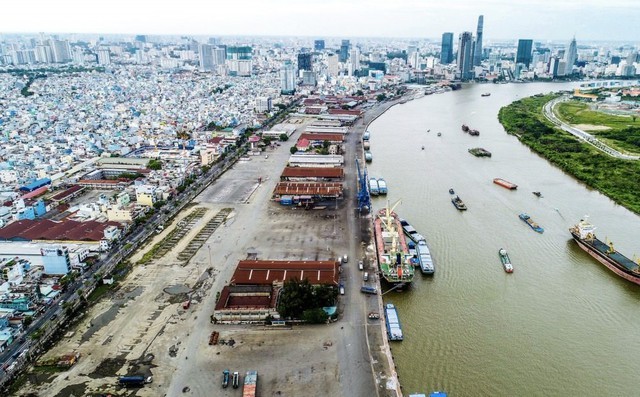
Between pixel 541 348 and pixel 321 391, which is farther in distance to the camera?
pixel 541 348

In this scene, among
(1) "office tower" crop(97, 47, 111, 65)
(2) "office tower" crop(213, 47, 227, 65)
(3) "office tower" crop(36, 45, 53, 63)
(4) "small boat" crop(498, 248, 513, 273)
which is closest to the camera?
(4) "small boat" crop(498, 248, 513, 273)

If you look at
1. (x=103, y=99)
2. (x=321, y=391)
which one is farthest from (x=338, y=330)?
(x=103, y=99)

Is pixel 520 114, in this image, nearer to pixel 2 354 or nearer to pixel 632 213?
pixel 632 213

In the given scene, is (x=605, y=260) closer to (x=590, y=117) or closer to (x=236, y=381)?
(x=236, y=381)


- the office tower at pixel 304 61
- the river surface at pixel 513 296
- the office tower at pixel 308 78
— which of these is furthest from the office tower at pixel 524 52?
the river surface at pixel 513 296

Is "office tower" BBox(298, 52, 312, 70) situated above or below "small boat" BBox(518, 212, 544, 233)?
above

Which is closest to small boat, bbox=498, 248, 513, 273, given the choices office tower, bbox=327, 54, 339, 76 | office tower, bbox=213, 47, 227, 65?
office tower, bbox=327, 54, 339, 76

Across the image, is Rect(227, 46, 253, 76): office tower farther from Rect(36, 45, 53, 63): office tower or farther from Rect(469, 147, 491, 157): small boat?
Rect(469, 147, 491, 157): small boat
